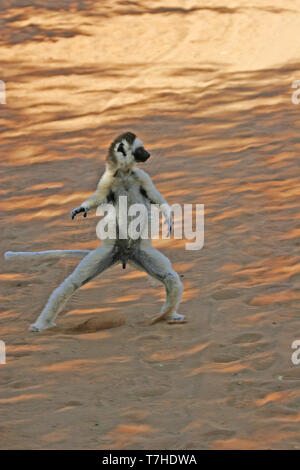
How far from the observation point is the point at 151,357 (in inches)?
215

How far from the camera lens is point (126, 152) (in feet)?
18.2

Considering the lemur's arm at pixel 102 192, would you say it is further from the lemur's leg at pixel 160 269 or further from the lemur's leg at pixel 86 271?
the lemur's leg at pixel 160 269

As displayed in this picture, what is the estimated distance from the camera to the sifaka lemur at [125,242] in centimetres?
559

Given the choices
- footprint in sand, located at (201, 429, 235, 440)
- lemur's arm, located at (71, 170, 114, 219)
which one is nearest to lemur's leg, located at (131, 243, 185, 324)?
lemur's arm, located at (71, 170, 114, 219)

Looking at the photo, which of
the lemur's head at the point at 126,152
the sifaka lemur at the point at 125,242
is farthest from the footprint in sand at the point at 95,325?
the lemur's head at the point at 126,152

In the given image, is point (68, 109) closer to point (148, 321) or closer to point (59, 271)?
point (59, 271)

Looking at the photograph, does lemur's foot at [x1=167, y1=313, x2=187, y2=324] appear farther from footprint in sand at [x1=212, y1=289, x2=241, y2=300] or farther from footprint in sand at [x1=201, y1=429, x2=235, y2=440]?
footprint in sand at [x1=201, y1=429, x2=235, y2=440]

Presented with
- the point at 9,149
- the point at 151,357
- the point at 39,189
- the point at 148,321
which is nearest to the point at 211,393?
the point at 151,357

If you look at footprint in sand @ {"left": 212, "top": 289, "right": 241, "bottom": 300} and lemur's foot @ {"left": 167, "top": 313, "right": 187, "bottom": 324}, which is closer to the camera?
lemur's foot @ {"left": 167, "top": 313, "right": 187, "bottom": 324}

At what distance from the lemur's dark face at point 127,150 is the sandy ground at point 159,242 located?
1.30 m

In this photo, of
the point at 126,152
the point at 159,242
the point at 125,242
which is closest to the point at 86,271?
the point at 125,242

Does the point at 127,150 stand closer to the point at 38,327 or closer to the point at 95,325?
the point at 95,325

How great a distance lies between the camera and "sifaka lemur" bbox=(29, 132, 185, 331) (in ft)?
18.3

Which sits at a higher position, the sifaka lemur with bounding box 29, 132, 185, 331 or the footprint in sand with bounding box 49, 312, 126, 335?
the sifaka lemur with bounding box 29, 132, 185, 331
